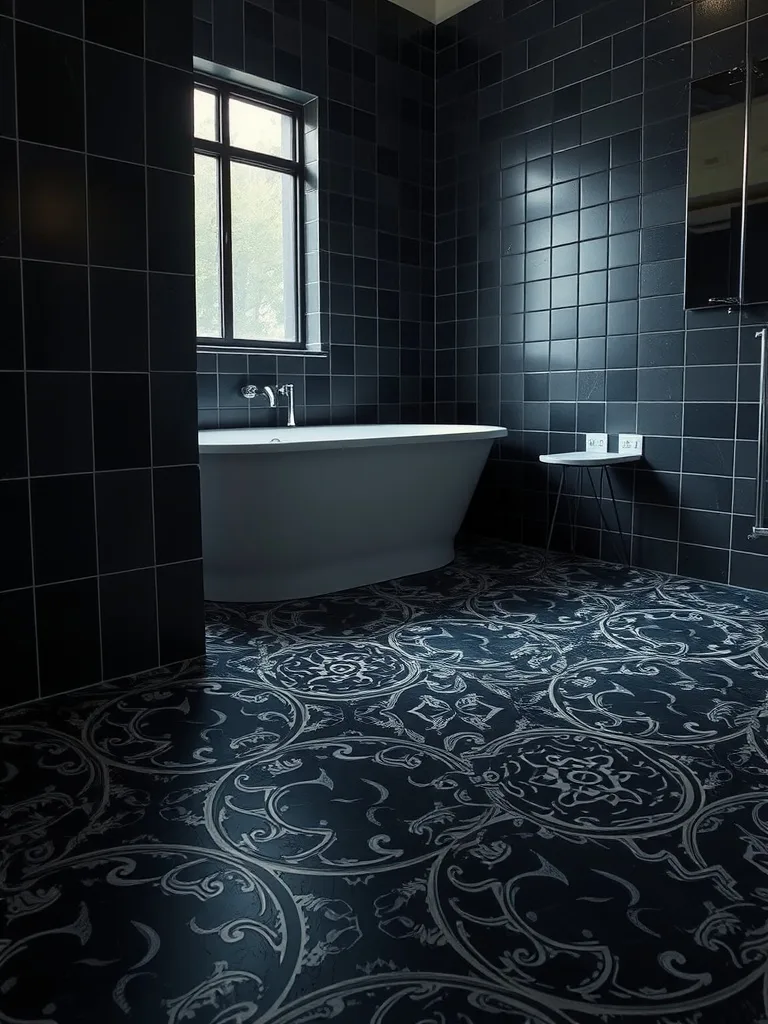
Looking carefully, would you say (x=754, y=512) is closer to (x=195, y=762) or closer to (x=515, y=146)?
(x=515, y=146)

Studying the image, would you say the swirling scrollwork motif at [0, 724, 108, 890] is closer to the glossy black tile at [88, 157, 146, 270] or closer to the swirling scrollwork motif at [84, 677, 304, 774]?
the swirling scrollwork motif at [84, 677, 304, 774]

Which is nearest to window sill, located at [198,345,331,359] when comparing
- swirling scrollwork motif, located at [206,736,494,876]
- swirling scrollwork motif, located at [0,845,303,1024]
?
swirling scrollwork motif, located at [206,736,494,876]

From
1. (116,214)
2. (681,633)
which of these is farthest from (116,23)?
(681,633)

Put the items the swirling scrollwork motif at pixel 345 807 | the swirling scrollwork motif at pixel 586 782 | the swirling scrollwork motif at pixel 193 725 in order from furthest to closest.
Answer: the swirling scrollwork motif at pixel 193 725, the swirling scrollwork motif at pixel 586 782, the swirling scrollwork motif at pixel 345 807

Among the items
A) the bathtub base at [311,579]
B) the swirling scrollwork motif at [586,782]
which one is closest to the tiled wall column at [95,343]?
the bathtub base at [311,579]

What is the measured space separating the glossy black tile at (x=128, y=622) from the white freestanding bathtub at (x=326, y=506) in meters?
0.62

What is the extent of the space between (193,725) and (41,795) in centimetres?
41

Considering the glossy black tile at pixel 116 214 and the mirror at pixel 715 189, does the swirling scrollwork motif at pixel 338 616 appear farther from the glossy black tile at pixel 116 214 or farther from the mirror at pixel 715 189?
the mirror at pixel 715 189

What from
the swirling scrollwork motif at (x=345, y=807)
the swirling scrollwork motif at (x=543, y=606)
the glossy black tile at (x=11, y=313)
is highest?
the glossy black tile at (x=11, y=313)

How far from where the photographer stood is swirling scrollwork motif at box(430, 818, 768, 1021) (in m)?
1.09

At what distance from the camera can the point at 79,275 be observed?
2.14 m

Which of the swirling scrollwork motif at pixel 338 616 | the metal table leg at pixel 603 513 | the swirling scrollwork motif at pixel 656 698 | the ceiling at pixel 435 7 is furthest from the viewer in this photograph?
the ceiling at pixel 435 7

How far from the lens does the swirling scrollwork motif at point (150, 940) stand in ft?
3.52

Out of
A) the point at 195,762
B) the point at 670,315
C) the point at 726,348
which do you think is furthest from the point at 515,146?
the point at 195,762
